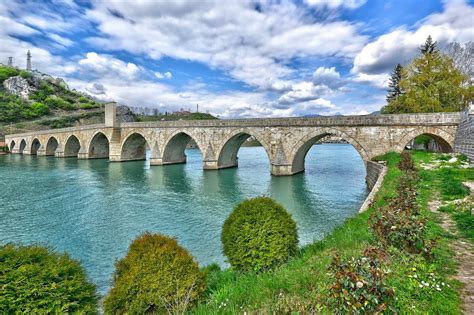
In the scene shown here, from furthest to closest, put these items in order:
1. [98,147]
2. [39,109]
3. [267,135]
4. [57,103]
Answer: [57,103]
[39,109]
[98,147]
[267,135]

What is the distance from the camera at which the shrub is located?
2.95 metres

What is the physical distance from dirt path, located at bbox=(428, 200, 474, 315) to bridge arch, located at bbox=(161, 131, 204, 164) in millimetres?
32295

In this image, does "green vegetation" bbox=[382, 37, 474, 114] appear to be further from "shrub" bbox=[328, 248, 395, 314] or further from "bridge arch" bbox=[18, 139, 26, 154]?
"bridge arch" bbox=[18, 139, 26, 154]

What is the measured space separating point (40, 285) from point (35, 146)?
3123 inches

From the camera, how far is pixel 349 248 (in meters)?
5.79

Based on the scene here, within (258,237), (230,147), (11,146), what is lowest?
(11,146)

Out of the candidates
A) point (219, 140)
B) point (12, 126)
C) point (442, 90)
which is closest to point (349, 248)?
point (219, 140)

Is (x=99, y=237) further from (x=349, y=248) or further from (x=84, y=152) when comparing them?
(x=84, y=152)

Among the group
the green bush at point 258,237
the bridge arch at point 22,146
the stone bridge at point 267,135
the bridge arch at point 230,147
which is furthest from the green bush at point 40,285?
the bridge arch at point 22,146

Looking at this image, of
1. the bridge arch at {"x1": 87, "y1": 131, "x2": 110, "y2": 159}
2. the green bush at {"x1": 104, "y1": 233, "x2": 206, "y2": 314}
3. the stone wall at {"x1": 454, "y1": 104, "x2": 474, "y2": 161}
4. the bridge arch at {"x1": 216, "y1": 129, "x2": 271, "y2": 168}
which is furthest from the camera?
the bridge arch at {"x1": 87, "y1": 131, "x2": 110, "y2": 159}

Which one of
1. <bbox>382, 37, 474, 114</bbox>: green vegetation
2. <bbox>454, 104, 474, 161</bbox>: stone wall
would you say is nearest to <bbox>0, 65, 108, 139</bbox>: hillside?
<bbox>382, 37, 474, 114</bbox>: green vegetation

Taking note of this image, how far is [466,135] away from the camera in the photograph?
1759 cm

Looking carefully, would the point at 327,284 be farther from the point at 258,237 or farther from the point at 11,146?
the point at 11,146

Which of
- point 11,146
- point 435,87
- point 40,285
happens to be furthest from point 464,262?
point 11,146
